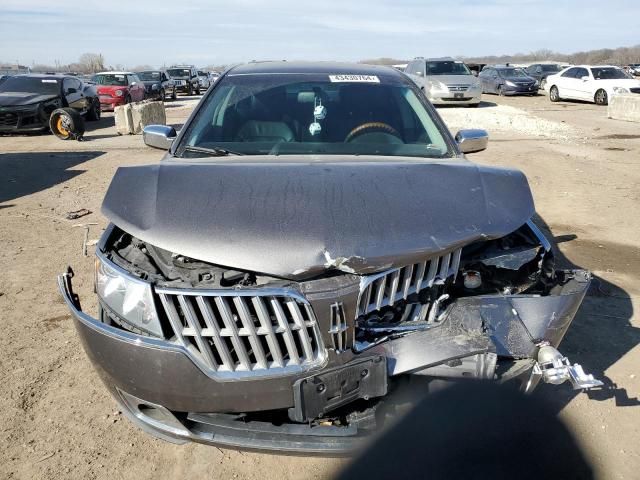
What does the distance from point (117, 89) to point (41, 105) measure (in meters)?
6.25

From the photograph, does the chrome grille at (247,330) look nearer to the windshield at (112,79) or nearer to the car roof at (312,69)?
the car roof at (312,69)

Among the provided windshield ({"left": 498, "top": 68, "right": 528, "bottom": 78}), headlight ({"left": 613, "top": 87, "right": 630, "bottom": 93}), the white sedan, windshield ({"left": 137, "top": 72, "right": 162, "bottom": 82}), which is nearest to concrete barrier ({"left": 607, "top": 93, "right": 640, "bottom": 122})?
headlight ({"left": 613, "top": 87, "right": 630, "bottom": 93})

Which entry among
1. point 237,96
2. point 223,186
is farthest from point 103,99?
point 223,186

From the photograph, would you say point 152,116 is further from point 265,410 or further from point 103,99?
point 265,410

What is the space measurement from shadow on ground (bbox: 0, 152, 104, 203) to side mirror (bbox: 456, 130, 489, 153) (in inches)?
261

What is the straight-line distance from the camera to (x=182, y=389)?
2.08 m

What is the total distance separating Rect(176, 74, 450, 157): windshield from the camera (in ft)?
11.1

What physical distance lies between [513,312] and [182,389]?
1383 mm

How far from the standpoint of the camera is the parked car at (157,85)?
78.7ft

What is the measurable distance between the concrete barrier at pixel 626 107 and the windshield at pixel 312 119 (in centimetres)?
1567

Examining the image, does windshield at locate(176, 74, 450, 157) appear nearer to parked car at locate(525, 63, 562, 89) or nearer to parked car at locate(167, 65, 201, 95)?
parked car at locate(167, 65, 201, 95)

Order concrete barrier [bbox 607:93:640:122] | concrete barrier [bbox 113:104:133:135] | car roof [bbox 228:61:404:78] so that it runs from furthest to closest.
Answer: concrete barrier [bbox 607:93:640:122]
concrete barrier [bbox 113:104:133:135]
car roof [bbox 228:61:404:78]

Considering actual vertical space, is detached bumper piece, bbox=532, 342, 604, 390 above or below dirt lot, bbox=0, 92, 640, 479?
above

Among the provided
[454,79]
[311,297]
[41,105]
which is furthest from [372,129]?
[454,79]
